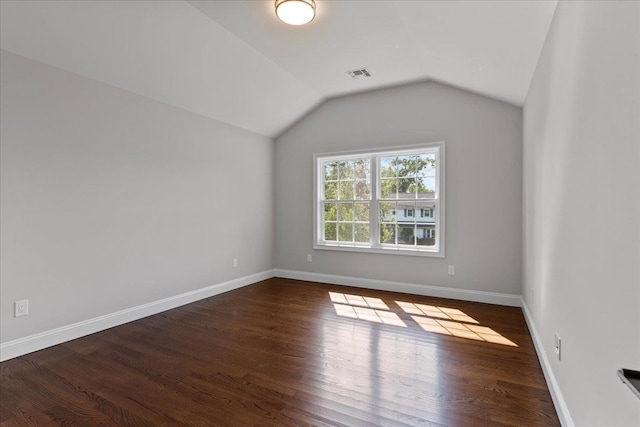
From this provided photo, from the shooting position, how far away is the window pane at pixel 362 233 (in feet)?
16.3

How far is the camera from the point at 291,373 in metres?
2.34

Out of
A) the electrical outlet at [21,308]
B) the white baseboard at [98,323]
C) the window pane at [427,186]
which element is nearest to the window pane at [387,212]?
the window pane at [427,186]

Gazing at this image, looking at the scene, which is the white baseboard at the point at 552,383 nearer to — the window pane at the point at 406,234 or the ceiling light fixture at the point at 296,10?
the window pane at the point at 406,234

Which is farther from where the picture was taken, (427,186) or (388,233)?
(388,233)

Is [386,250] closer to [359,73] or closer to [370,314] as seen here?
[370,314]

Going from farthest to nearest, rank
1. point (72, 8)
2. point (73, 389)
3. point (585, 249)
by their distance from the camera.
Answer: point (72, 8) < point (73, 389) < point (585, 249)

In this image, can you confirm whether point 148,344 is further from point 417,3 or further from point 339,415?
point 417,3

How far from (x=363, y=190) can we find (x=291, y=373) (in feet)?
10.5

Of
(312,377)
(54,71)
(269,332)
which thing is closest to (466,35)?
(312,377)

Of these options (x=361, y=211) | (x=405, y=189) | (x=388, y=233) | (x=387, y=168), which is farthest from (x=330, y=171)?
(x=388, y=233)

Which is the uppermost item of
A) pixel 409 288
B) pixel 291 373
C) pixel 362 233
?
pixel 362 233

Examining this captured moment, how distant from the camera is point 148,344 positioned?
288 centimetres

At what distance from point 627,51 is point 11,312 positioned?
4.04 meters

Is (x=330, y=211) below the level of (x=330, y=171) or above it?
below
